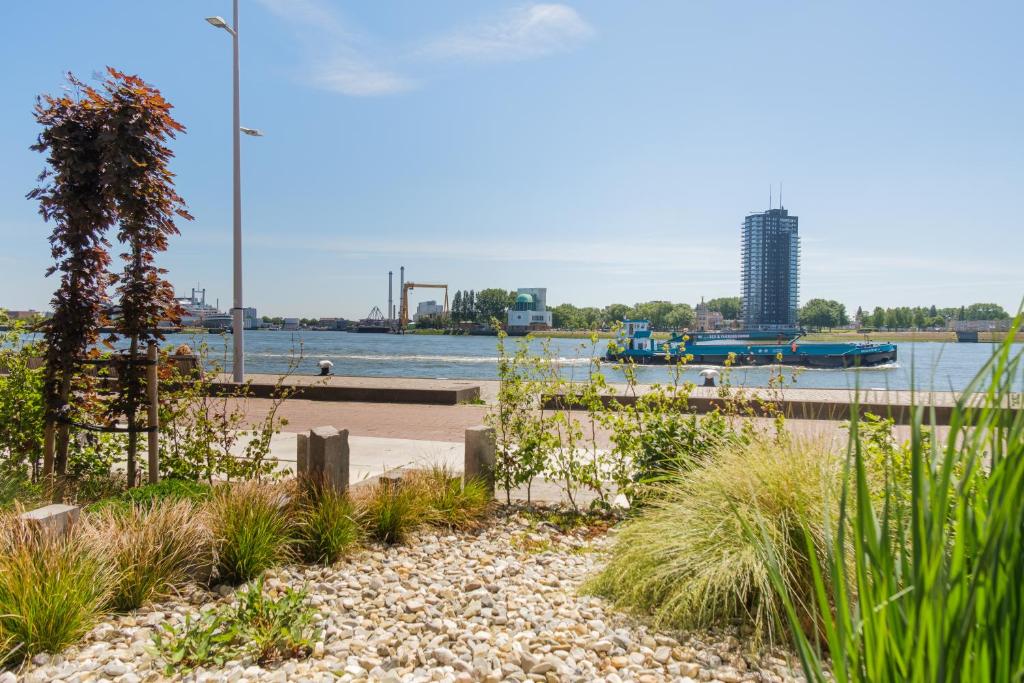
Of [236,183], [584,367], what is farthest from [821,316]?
[236,183]

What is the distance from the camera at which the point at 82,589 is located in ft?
10.5

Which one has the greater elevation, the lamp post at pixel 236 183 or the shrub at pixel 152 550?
the lamp post at pixel 236 183

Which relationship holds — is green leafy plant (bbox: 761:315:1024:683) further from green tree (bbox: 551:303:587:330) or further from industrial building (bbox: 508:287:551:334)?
green tree (bbox: 551:303:587:330)

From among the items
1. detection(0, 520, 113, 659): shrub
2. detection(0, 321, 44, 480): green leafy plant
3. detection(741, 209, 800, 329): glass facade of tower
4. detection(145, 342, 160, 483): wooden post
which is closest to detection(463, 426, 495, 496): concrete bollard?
detection(145, 342, 160, 483): wooden post

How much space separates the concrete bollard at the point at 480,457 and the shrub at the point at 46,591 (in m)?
2.63

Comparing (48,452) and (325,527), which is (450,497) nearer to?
(325,527)

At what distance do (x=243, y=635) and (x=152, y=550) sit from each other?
923mm

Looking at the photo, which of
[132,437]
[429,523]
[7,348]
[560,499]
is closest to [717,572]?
[429,523]

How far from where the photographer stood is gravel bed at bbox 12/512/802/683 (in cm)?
285

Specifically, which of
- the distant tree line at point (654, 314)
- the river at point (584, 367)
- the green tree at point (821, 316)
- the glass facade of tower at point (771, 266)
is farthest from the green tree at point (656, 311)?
the river at point (584, 367)

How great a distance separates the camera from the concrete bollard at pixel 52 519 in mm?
3414

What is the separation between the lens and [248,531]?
153 inches

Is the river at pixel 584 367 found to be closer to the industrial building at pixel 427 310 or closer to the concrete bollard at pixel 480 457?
the concrete bollard at pixel 480 457

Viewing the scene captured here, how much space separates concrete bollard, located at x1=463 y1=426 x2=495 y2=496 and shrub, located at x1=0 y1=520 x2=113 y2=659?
8.64 feet
